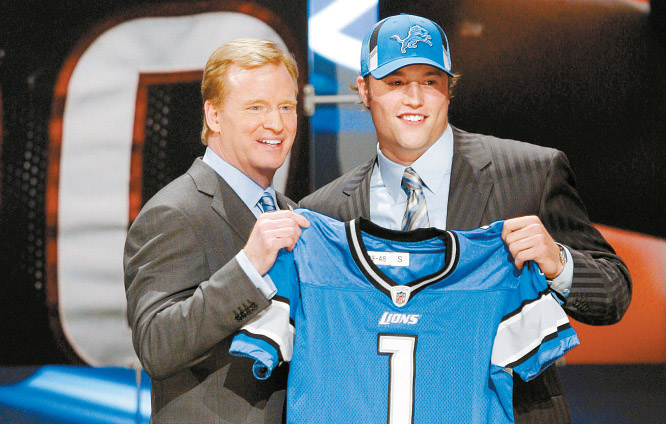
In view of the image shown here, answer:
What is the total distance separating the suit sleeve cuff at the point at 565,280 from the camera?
1.63 meters

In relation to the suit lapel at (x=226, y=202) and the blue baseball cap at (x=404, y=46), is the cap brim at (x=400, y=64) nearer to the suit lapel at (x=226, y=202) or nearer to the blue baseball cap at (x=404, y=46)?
the blue baseball cap at (x=404, y=46)

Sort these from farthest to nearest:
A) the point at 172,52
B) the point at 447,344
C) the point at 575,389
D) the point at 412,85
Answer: the point at 172,52
the point at 575,389
the point at 412,85
the point at 447,344

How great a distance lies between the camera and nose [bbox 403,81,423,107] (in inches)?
70.7

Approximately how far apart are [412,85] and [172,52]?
7.11 feet

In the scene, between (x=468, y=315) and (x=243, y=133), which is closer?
(x=468, y=315)

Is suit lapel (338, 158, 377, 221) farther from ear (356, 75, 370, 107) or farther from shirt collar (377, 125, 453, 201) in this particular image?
ear (356, 75, 370, 107)

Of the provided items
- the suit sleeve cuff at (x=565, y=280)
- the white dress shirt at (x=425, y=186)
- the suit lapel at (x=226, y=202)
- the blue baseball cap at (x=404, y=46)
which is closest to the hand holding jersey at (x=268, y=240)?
the suit lapel at (x=226, y=202)

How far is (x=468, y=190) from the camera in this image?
71.5 inches

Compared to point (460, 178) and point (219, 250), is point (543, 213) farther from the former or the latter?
point (219, 250)

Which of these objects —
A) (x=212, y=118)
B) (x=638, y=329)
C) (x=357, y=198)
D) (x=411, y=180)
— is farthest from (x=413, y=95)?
(x=638, y=329)

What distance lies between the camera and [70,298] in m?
3.62

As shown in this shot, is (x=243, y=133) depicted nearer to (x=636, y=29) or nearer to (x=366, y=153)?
(x=366, y=153)

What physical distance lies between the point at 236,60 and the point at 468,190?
78 cm

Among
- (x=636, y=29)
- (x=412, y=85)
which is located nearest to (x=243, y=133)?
(x=412, y=85)
